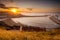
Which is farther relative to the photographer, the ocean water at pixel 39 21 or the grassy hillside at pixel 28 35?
the ocean water at pixel 39 21

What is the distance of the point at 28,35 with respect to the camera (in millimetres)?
3746

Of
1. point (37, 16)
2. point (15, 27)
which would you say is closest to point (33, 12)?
point (37, 16)

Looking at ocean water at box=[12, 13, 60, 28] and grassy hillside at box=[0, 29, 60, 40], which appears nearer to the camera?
grassy hillside at box=[0, 29, 60, 40]

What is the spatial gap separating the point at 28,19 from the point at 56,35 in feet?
2.04

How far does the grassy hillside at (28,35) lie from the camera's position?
12.2ft

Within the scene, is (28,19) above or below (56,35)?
above

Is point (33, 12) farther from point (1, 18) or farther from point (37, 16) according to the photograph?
point (1, 18)

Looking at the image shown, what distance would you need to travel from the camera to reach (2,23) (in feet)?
12.6

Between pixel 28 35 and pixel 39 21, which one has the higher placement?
pixel 39 21

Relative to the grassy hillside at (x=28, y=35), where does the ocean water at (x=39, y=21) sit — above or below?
above

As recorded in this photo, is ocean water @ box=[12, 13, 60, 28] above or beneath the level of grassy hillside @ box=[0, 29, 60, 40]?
above

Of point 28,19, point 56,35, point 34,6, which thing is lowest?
point 56,35

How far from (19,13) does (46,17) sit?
21.0 inches

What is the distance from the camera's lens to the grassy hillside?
3717 millimetres
